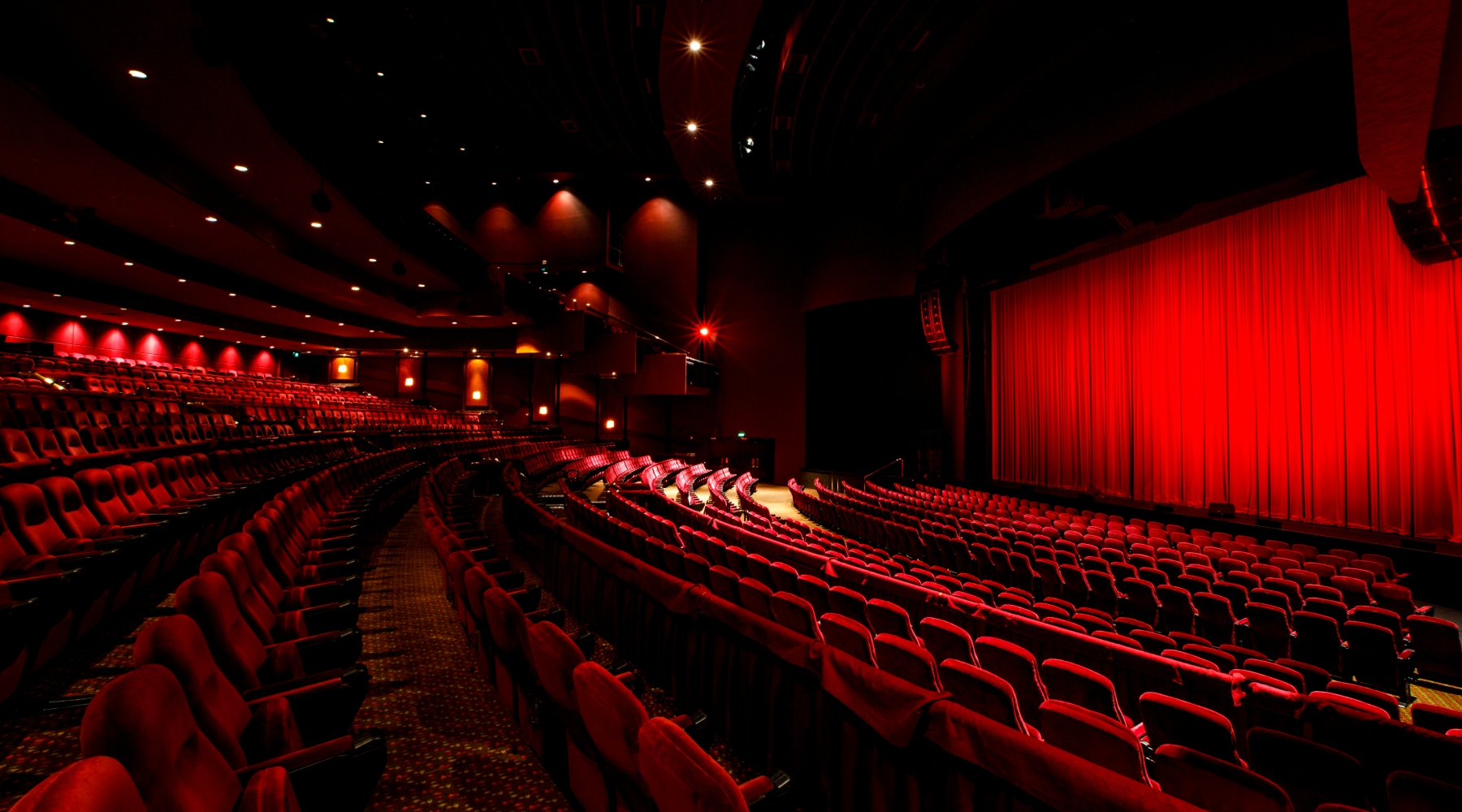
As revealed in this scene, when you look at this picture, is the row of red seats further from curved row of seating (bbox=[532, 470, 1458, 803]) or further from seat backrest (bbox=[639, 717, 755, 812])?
curved row of seating (bbox=[532, 470, 1458, 803])

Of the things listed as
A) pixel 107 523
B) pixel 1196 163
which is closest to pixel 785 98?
pixel 1196 163

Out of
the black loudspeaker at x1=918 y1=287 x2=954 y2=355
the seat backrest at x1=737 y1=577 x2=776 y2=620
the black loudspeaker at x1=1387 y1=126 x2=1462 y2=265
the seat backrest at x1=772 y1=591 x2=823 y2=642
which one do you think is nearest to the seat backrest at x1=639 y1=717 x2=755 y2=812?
the seat backrest at x1=772 y1=591 x2=823 y2=642

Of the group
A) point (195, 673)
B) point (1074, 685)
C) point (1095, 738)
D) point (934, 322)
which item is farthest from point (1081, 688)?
point (934, 322)

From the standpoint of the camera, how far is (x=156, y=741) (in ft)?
3.45

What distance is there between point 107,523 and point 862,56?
932cm

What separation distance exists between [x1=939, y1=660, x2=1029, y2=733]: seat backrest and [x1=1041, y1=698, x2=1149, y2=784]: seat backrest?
0.28ft

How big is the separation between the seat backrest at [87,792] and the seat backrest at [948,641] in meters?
2.25

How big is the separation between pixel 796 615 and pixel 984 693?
790 mm

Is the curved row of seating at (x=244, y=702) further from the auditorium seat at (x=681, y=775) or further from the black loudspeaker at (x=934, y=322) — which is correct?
the black loudspeaker at (x=934, y=322)

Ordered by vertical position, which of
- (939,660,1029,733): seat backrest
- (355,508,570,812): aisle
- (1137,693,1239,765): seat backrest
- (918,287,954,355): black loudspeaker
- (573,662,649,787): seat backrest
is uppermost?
(918,287,954,355): black loudspeaker

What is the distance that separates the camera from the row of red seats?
1069mm

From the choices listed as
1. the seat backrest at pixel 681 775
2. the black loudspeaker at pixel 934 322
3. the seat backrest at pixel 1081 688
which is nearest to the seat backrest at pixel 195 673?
the seat backrest at pixel 681 775

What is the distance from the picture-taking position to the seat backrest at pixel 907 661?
1871 mm

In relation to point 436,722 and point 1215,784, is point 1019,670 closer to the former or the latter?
point 1215,784
